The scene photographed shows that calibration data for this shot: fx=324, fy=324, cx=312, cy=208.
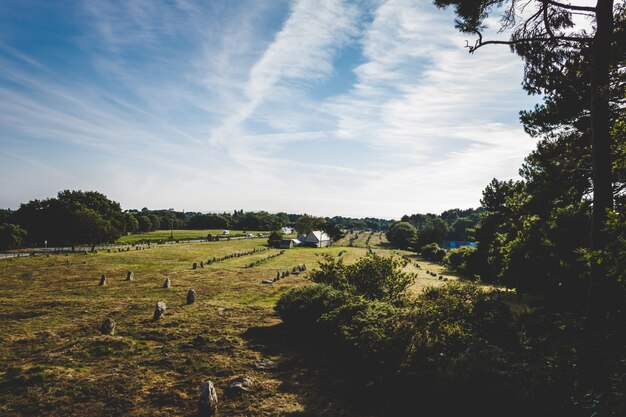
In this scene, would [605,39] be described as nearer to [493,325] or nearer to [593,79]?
[593,79]

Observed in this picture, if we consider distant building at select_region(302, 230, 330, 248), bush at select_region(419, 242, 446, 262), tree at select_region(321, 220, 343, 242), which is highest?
tree at select_region(321, 220, 343, 242)

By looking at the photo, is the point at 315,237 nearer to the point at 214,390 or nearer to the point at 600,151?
the point at 600,151

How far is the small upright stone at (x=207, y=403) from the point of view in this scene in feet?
25.9

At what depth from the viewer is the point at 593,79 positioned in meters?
9.39

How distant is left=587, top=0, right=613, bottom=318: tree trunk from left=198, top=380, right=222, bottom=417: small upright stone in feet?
34.5

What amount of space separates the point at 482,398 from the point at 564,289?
633 inches

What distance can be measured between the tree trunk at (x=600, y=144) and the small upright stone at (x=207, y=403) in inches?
415

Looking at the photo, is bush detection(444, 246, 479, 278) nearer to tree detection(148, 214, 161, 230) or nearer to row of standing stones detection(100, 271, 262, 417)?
row of standing stones detection(100, 271, 262, 417)

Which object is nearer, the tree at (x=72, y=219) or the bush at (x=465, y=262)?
the bush at (x=465, y=262)

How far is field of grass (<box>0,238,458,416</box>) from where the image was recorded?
27.3ft

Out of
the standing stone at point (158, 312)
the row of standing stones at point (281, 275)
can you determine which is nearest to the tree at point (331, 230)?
the row of standing stones at point (281, 275)

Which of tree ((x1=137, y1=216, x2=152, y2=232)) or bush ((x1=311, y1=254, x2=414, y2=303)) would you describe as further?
tree ((x1=137, y1=216, x2=152, y2=232))

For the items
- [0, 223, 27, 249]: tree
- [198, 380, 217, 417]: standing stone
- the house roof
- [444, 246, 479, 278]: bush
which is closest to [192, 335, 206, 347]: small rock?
[198, 380, 217, 417]: standing stone

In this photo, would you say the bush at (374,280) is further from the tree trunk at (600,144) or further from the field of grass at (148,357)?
the tree trunk at (600,144)
